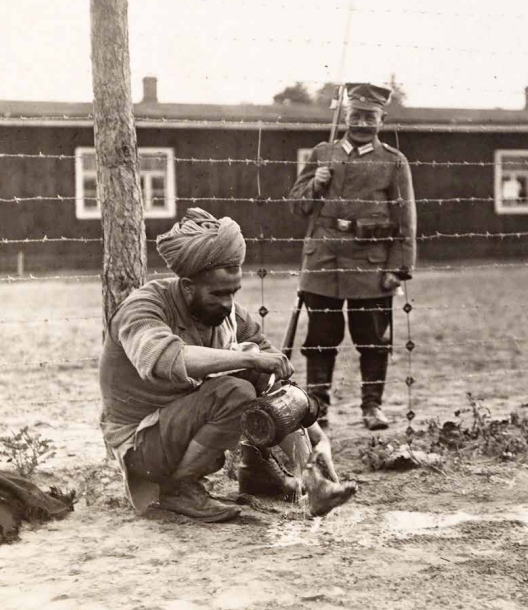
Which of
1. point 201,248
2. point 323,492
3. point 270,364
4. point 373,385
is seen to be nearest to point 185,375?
point 270,364

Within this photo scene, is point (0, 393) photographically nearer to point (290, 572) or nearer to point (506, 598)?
point (290, 572)

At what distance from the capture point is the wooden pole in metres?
5.16

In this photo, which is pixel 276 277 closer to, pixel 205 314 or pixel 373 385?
pixel 373 385

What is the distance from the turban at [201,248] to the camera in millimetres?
4137

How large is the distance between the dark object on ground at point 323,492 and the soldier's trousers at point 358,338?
2.31 meters

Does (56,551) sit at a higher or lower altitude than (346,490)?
lower

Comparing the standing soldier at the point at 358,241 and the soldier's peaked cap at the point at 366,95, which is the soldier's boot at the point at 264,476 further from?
the soldier's peaked cap at the point at 366,95

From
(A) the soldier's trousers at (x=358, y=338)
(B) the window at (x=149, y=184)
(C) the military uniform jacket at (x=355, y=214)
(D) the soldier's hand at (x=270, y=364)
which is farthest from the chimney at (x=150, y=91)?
(D) the soldier's hand at (x=270, y=364)

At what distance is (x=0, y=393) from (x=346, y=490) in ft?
14.0

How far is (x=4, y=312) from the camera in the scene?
1338cm

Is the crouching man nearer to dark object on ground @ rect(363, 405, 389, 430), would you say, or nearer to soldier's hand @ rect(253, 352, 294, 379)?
soldier's hand @ rect(253, 352, 294, 379)

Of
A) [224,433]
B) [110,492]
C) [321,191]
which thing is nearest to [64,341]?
[321,191]

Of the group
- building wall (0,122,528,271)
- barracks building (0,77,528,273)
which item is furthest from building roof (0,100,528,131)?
building wall (0,122,528,271)

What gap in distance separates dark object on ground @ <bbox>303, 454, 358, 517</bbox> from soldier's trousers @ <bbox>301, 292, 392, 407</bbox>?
7.59 feet
